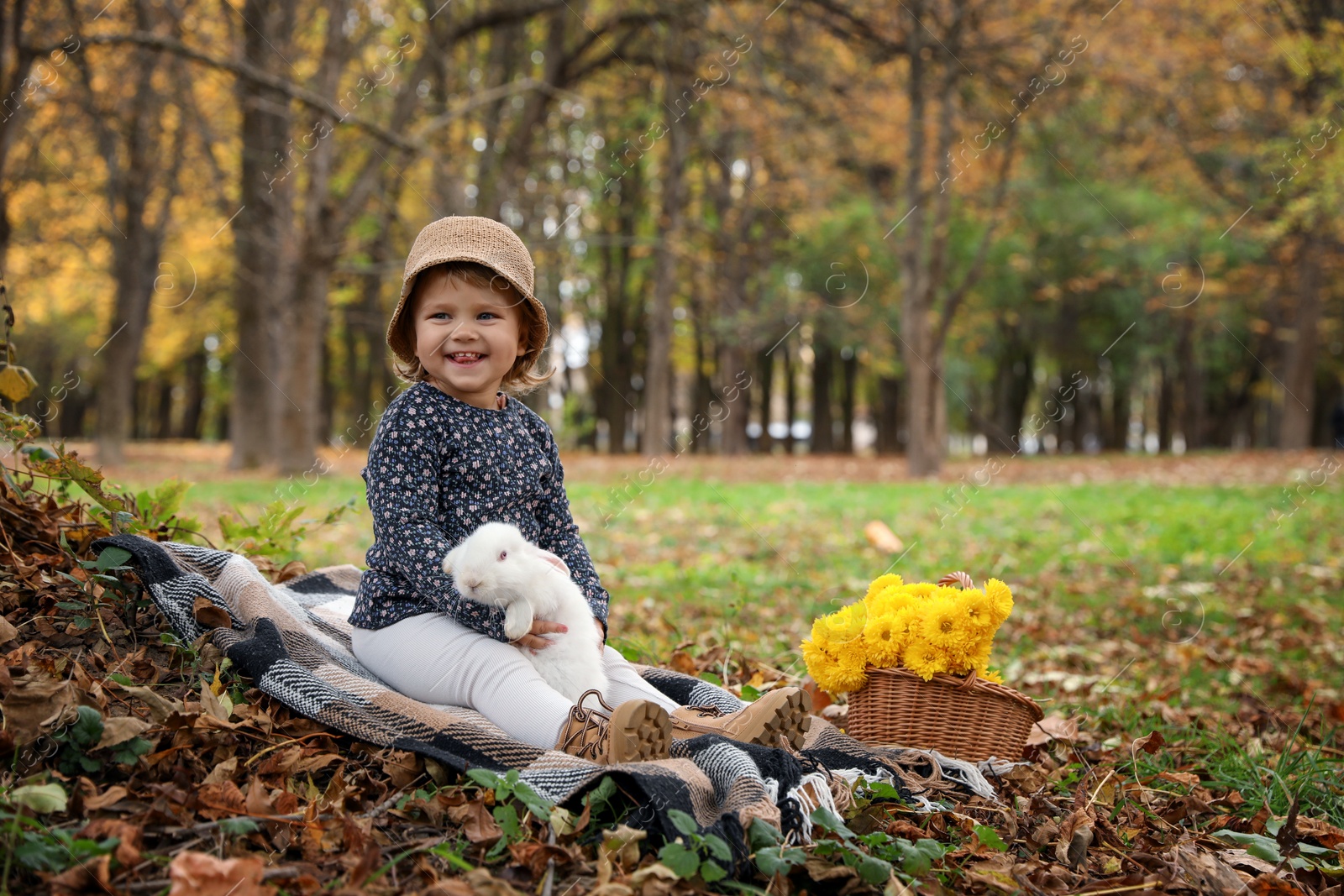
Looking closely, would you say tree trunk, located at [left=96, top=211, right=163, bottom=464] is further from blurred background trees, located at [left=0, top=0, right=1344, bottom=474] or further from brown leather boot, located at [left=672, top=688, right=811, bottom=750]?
brown leather boot, located at [left=672, top=688, right=811, bottom=750]

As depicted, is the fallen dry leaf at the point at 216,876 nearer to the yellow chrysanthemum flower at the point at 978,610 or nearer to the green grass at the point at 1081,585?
the yellow chrysanthemum flower at the point at 978,610

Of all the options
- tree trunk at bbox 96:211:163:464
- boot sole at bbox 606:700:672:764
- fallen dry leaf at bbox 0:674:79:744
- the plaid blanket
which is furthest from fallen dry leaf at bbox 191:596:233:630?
tree trunk at bbox 96:211:163:464

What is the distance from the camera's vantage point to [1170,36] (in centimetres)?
1650

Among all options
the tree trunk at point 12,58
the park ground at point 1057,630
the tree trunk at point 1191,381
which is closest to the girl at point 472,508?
the park ground at point 1057,630

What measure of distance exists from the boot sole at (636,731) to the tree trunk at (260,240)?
33.3 ft

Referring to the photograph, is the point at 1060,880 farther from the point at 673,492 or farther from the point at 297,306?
the point at 297,306

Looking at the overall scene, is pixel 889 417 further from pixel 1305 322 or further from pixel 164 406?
pixel 164 406

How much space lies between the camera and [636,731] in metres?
2.52

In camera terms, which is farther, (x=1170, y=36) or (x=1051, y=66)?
(x=1170, y=36)

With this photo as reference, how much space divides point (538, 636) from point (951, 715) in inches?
52.4

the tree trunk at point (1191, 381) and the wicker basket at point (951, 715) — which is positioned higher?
the tree trunk at point (1191, 381)

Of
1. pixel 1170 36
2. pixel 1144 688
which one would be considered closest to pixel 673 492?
pixel 1144 688

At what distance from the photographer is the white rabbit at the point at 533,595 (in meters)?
2.71

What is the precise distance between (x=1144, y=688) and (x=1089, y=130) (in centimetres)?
1299
